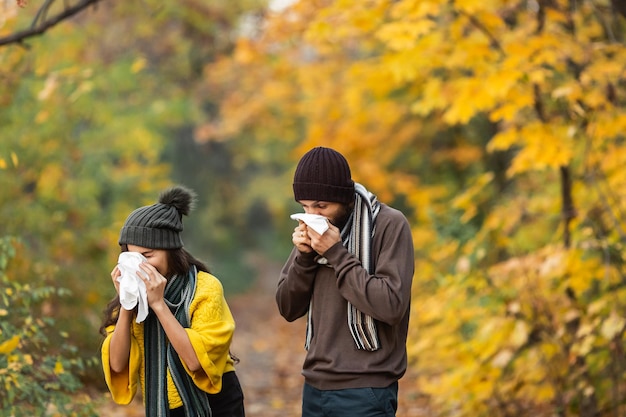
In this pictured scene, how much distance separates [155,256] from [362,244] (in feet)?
2.62

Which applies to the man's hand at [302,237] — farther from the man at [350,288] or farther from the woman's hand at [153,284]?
the woman's hand at [153,284]

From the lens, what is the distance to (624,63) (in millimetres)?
5844

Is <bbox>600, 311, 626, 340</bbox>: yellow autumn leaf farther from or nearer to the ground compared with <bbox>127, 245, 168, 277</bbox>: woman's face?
nearer to the ground

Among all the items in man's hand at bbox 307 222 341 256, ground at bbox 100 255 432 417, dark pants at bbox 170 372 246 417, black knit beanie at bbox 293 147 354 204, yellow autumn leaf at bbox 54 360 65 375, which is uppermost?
black knit beanie at bbox 293 147 354 204

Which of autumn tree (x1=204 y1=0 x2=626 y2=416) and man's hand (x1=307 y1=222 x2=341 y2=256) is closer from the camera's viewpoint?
man's hand (x1=307 y1=222 x2=341 y2=256)

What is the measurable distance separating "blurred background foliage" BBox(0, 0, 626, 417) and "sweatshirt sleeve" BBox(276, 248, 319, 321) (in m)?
2.55

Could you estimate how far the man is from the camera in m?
3.04

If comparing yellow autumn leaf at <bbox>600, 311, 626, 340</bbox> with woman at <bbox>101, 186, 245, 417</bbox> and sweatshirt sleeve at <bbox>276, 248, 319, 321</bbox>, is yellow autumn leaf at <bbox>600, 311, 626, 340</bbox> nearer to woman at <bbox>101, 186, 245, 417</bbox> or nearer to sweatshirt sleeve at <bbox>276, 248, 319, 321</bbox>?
sweatshirt sleeve at <bbox>276, 248, 319, 321</bbox>

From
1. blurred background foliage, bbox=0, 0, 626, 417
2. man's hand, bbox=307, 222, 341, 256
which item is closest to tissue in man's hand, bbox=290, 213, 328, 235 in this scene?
man's hand, bbox=307, 222, 341, 256

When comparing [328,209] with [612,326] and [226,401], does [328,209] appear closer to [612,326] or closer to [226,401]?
[226,401]

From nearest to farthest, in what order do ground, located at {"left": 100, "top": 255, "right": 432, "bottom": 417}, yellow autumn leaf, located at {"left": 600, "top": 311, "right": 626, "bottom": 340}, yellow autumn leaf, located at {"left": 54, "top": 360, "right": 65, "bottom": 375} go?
yellow autumn leaf, located at {"left": 54, "top": 360, "right": 65, "bottom": 375}
yellow autumn leaf, located at {"left": 600, "top": 311, "right": 626, "bottom": 340}
ground, located at {"left": 100, "top": 255, "right": 432, "bottom": 417}

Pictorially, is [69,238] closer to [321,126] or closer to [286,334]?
[321,126]

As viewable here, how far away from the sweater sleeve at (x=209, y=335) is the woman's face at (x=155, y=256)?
0.52 ft

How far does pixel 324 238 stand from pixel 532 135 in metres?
3.34
